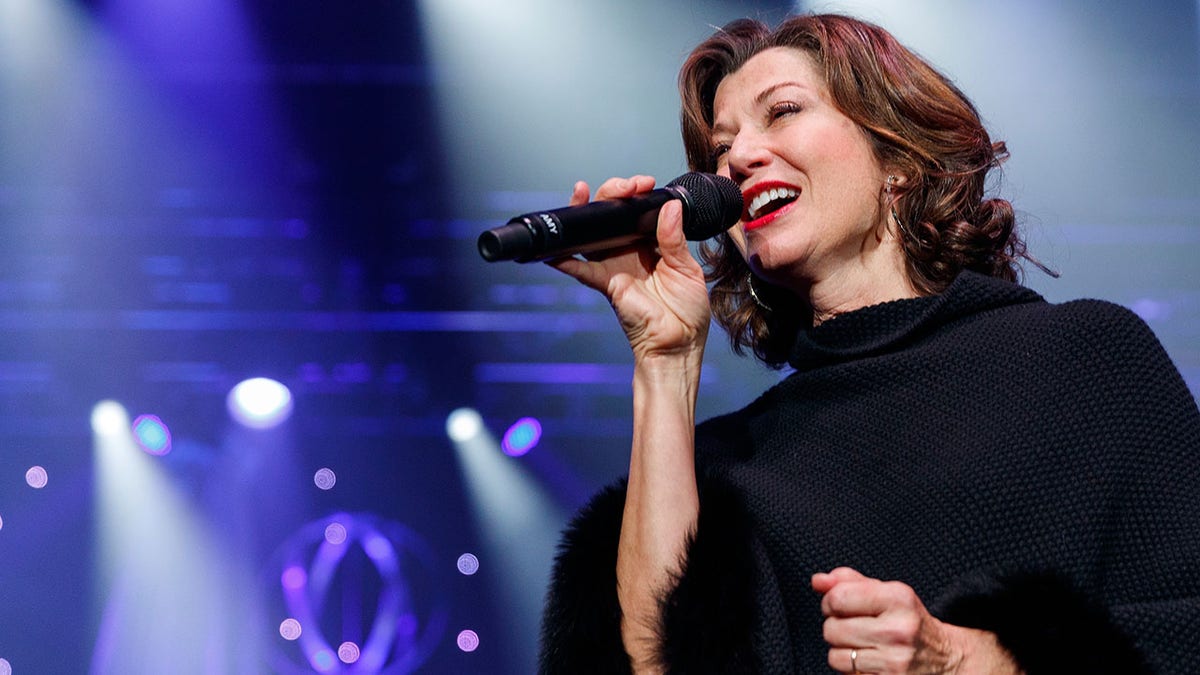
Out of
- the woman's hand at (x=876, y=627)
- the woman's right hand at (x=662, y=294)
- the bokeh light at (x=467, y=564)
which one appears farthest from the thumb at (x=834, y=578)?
the bokeh light at (x=467, y=564)

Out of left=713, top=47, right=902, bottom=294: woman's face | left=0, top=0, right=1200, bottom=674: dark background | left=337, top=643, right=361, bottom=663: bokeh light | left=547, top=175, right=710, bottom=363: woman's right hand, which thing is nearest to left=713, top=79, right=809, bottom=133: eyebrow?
left=713, top=47, right=902, bottom=294: woman's face

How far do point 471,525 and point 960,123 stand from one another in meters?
2.87

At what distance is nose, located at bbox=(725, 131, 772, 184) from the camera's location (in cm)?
181

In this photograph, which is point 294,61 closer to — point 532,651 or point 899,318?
point 532,651

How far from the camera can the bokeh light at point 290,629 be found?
421cm

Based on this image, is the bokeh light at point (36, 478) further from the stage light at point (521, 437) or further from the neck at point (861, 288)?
the neck at point (861, 288)

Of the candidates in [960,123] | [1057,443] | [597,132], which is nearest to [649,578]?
[1057,443]

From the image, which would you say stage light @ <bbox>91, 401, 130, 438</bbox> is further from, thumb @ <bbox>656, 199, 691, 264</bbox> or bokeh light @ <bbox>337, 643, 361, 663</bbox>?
thumb @ <bbox>656, 199, 691, 264</bbox>

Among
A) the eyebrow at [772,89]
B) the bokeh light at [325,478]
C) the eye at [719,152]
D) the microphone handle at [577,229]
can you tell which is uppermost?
the bokeh light at [325,478]

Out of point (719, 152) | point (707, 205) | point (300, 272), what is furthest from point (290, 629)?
point (707, 205)

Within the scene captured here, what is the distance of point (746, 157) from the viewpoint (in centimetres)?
181

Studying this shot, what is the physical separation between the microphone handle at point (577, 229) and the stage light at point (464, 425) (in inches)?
Result: 108

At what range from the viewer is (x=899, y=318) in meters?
1.72

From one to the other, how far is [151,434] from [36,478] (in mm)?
429
